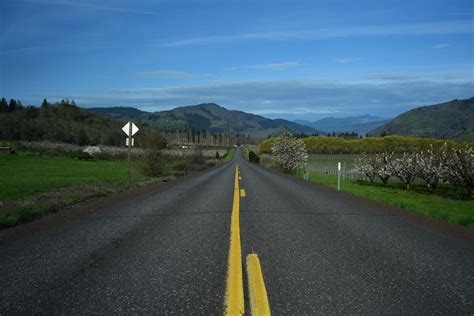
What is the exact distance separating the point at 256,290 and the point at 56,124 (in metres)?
128

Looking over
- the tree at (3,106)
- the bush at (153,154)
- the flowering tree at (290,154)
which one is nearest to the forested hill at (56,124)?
the tree at (3,106)

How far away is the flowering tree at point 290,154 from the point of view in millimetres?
44312

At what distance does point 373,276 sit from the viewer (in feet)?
15.4

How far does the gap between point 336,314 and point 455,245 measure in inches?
171

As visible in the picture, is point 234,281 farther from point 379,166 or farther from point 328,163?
point 328,163

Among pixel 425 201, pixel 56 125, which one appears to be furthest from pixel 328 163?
pixel 56 125

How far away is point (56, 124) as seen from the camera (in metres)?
118

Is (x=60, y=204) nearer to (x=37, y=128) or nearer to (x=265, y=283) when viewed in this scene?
(x=265, y=283)

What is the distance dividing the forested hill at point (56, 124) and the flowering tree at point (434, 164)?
88.9 meters

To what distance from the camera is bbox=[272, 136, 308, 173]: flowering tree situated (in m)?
44.3

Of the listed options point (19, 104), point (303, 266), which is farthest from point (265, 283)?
point (19, 104)

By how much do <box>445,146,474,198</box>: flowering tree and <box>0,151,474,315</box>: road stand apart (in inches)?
875

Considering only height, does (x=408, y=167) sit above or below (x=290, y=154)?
below

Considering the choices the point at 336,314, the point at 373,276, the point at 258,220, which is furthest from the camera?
the point at 258,220
